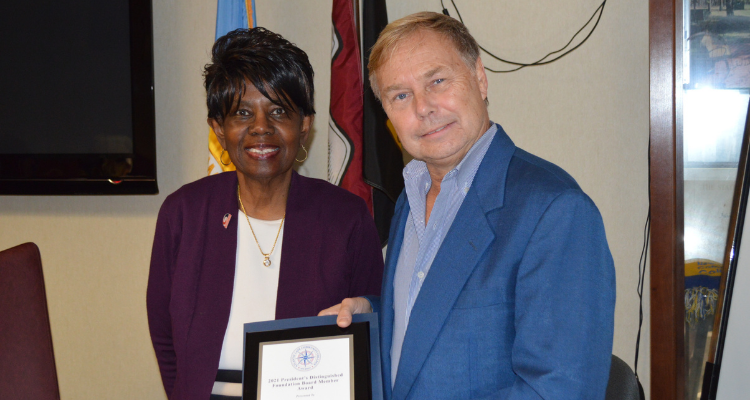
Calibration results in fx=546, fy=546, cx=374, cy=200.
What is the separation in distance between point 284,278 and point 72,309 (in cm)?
211

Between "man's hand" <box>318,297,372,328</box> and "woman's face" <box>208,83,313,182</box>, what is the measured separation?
481 millimetres

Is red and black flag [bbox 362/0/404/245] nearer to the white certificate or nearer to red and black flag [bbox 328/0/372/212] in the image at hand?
red and black flag [bbox 328/0/372/212]

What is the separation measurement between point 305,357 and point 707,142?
5.54ft

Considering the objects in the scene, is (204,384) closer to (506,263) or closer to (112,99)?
(506,263)

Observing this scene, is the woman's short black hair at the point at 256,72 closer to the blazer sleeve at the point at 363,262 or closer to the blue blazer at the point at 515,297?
the blazer sleeve at the point at 363,262

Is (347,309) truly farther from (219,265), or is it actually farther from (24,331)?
(24,331)

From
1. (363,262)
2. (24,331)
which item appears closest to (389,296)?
(363,262)

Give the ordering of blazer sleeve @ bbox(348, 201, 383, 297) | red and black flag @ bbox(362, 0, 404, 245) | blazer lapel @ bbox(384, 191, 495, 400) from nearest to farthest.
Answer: blazer lapel @ bbox(384, 191, 495, 400)
blazer sleeve @ bbox(348, 201, 383, 297)
red and black flag @ bbox(362, 0, 404, 245)

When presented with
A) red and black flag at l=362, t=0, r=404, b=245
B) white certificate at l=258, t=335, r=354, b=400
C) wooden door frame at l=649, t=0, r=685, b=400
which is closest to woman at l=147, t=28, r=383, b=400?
→ white certificate at l=258, t=335, r=354, b=400

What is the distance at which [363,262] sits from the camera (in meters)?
1.67

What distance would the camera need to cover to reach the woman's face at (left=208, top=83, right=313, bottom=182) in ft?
5.28

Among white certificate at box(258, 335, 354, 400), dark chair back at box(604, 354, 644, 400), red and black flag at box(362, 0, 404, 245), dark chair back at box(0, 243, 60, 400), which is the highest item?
red and black flag at box(362, 0, 404, 245)

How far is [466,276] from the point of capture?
1064 millimetres

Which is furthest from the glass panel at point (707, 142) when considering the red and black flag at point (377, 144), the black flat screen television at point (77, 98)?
the black flat screen television at point (77, 98)
